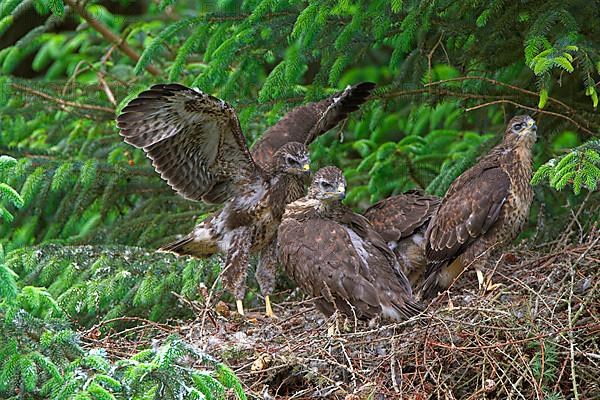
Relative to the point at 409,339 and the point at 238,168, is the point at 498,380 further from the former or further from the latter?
the point at 238,168

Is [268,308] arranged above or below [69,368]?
below

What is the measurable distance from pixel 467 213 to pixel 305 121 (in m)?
1.54

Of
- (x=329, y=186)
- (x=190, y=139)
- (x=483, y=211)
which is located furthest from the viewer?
(x=190, y=139)

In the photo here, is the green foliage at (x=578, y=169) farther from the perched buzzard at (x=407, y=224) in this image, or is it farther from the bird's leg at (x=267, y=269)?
the bird's leg at (x=267, y=269)

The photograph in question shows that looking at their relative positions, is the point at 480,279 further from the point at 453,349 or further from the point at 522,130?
the point at 453,349

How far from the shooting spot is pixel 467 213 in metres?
6.92

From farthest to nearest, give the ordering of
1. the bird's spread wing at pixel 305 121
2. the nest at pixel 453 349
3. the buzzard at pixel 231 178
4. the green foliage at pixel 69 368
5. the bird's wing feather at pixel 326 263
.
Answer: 1. the bird's spread wing at pixel 305 121
2. the buzzard at pixel 231 178
3. the bird's wing feather at pixel 326 263
4. the nest at pixel 453 349
5. the green foliage at pixel 69 368

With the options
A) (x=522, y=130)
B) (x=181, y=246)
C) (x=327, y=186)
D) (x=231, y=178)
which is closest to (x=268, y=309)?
(x=181, y=246)

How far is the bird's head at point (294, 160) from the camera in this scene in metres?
7.30

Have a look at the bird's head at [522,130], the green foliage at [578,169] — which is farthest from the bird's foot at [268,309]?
the green foliage at [578,169]

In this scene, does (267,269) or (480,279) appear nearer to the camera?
(480,279)

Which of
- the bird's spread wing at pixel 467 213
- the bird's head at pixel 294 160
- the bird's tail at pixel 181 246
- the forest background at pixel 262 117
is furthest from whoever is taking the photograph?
the bird's tail at pixel 181 246

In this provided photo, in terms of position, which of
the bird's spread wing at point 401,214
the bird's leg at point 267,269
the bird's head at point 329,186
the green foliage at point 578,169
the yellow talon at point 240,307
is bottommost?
the yellow talon at point 240,307

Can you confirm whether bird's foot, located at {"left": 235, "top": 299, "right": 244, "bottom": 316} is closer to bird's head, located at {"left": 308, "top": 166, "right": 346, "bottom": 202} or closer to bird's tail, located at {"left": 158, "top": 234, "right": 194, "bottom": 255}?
bird's tail, located at {"left": 158, "top": 234, "right": 194, "bottom": 255}
